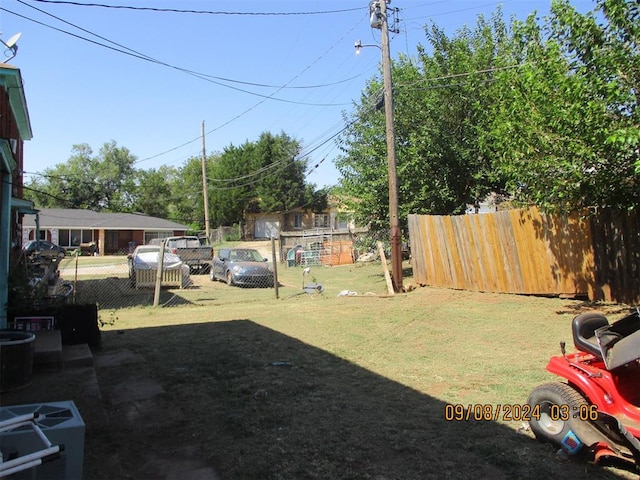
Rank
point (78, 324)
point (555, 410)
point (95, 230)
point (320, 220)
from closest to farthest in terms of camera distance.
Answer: point (555, 410)
point (78, 324)
point (95, 230)
point (320, 220)

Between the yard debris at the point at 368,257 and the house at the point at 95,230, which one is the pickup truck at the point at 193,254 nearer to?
the yard debris at the point at 368,257

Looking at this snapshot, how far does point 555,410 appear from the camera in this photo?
3.63m

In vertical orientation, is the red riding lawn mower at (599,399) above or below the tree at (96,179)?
below

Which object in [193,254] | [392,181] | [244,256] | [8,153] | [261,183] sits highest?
[261,183]

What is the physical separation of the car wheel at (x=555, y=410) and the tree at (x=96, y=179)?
210ft

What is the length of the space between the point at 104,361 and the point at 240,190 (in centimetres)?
4430

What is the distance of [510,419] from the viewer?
4.23m

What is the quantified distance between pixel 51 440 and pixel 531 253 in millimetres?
10149

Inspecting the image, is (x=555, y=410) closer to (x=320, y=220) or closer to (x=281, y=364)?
(x=281, y=364)

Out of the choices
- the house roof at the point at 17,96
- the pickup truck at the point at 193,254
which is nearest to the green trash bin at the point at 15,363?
the house roof at the point at 17,96

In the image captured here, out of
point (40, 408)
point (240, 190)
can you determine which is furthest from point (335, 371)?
point (240, 190)

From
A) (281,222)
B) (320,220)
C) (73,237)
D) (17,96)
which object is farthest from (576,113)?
(320,220)

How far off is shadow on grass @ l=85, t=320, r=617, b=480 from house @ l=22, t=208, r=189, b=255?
38.6 meters

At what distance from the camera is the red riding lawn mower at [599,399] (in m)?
3.22
